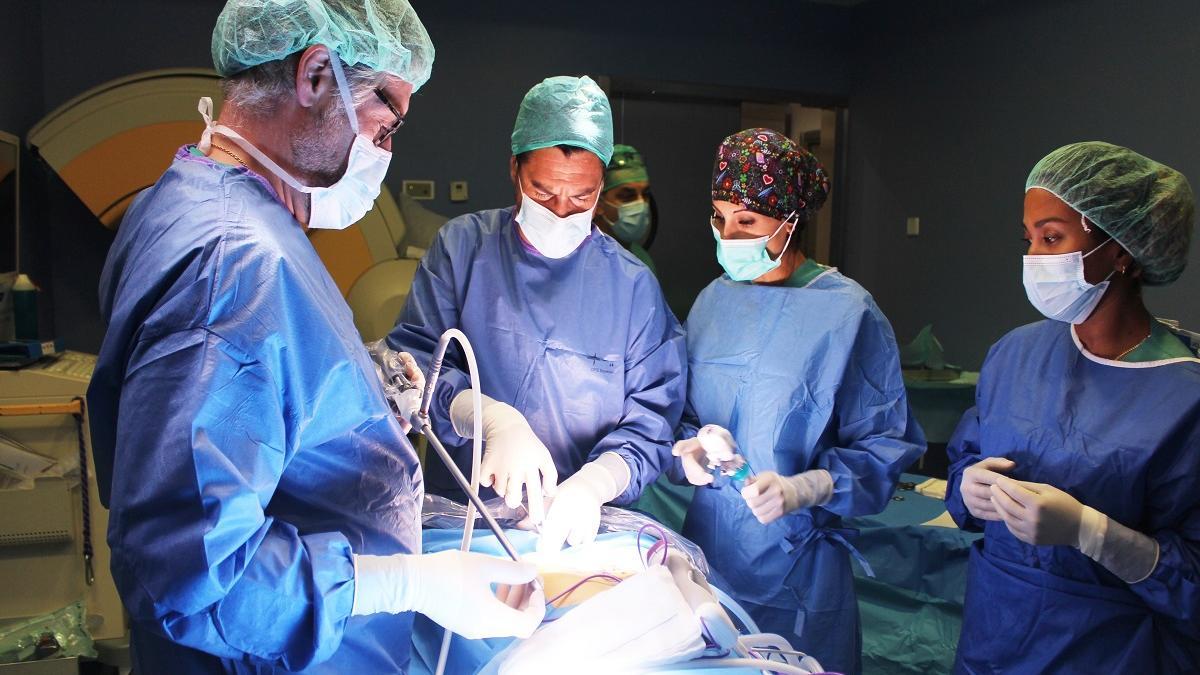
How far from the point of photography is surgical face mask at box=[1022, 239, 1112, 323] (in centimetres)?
155

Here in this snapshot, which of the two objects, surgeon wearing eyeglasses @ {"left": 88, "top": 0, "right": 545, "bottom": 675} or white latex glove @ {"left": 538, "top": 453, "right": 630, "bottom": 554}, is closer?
surgeon wearing eyeglasses @ {"left": 88, "top": 0, "right": 545, "bottom": 675}

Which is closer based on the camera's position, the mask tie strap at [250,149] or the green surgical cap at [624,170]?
the mask tie strap at [250,149]

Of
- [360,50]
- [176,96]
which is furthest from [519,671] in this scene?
[176,96]

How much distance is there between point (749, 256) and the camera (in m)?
1.87

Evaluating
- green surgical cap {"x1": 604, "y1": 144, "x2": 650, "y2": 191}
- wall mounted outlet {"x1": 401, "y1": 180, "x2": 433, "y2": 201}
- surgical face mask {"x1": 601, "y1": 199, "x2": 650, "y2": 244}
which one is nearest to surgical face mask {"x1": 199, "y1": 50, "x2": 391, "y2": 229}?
surgical face mask {"x1": 601, "y1": 199, "x2": 650, "y2": 244}

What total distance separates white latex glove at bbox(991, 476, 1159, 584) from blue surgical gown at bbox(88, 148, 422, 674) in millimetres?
1050

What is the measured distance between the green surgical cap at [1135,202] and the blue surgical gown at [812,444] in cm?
43

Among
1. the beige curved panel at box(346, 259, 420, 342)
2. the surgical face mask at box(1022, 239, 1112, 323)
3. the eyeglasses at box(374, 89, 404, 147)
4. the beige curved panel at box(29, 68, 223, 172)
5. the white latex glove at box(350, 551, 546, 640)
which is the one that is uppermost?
the beige curved panel at box(29, 68, 223, 172)

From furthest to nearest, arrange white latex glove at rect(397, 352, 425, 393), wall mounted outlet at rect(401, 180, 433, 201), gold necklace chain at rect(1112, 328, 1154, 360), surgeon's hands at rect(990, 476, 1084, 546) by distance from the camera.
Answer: wall mounted outlet at rect(401, 180, 433, 201)
gold necklace chain at rect(1112, 328, 1154, 360)
surgeon's hands at rect(990, 476, 1084, 546)
white latex glove at rect(397, 352, 425, 393)

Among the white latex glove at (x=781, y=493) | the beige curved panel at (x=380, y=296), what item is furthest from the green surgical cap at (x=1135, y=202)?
the beige curved panel at (x=380, y=296)

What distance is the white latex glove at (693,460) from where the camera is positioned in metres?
1.77

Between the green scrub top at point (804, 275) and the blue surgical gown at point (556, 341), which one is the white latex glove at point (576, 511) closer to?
the blue surgical gown at point (556, 341)

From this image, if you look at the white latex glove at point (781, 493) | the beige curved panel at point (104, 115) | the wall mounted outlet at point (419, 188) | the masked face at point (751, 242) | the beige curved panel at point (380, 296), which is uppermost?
the beige curved panel at point (104, 115)

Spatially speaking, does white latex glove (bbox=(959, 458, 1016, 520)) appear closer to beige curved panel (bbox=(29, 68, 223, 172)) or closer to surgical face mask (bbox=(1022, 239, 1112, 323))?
surgical face mask (bbox=(1022, 239, 1112, 323))
